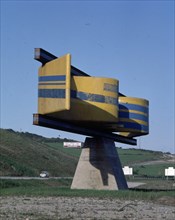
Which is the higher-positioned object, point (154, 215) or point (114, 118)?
point (114, 118)

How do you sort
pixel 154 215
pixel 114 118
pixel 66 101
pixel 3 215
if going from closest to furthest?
pixel 3 215 < pixel 154 215 < pixel 66 101 < pixel 114 118

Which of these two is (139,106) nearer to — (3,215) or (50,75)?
(50,75)

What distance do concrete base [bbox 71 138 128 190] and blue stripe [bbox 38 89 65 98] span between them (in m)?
9.13

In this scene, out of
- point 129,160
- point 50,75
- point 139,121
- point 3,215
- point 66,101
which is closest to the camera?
point 3,215

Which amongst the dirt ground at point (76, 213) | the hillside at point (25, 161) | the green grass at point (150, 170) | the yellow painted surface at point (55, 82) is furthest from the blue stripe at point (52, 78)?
the green grass at point (150, 170)

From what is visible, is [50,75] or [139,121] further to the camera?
[139,121]

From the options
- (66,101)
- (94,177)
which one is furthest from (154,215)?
(94,177)

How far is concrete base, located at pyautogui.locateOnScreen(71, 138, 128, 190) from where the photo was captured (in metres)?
54.7

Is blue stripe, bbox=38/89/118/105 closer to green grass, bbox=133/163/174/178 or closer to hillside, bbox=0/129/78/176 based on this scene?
hillside, bbox=0/129/78/176

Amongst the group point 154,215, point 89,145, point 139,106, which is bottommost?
point 154,215

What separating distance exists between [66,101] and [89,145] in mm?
11936

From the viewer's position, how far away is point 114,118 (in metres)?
51.6

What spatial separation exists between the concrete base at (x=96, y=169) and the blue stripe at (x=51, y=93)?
29.9ft

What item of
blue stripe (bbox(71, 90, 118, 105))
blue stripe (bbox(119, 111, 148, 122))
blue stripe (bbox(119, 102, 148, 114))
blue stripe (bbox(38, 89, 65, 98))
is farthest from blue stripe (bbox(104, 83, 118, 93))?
blue stripe (bbox(119, 102, 148, 114))
